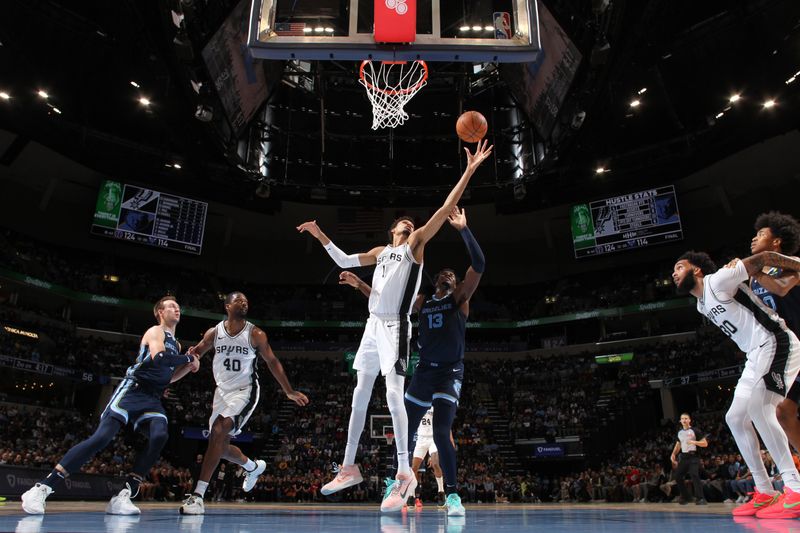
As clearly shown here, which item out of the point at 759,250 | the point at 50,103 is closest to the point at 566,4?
the point at 759,250

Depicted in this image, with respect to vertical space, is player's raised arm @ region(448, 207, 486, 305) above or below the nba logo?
below

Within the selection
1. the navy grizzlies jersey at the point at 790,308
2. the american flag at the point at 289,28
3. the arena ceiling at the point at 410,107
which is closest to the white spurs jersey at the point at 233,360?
the american flag at the point at 289,28

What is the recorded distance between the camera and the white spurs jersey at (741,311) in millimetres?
5211

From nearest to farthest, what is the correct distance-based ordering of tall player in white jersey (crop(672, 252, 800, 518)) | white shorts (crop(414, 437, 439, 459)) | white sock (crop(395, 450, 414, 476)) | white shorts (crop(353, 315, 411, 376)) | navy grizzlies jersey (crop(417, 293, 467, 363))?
tall player in white jersey (crop(672, 252, 800, 518))
white sock (crop(395, 450, 414, 476))
white shorts (crop(353, 315, 411, 376))
navy grizzlies jersey (crop(417, 293, 467, 363))
white shorts (crop(414, 437, 439, 459))

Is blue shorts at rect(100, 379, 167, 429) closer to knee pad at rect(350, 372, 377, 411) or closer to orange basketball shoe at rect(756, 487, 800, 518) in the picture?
knee pad at rect(350, 372, 377, 411)

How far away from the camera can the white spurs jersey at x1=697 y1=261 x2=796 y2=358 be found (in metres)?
5.21

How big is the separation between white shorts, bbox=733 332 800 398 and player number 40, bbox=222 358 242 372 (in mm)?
4594

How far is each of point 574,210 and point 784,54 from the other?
10.00 m

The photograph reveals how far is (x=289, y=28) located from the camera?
8016 millimetres

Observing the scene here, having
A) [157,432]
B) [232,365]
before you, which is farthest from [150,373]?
[232,365]

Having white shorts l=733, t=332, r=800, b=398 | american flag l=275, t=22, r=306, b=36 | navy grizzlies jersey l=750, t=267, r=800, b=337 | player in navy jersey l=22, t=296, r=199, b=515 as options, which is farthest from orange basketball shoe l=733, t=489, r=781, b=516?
american flag l=275, t=22, r=306, b=36

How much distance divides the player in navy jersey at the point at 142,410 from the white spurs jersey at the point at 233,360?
27 cm

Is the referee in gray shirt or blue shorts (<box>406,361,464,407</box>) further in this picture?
the referee in gray shirt

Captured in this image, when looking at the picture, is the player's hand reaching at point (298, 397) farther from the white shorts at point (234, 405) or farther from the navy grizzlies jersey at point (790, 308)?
the navy grizzlies jersey at point (790, 308)
